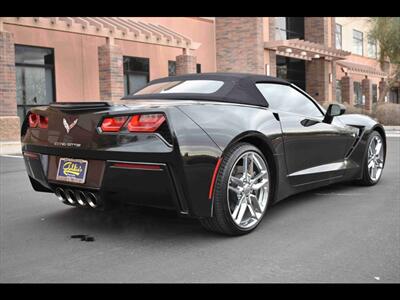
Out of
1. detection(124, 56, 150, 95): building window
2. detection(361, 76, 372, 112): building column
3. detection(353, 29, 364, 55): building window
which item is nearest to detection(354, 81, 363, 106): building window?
detection(361, 76, 372, 112): building column

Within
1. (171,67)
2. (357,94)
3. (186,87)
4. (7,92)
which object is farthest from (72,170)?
(357,94)

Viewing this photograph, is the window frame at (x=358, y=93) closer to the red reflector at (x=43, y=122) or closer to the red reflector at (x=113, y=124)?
the red reflector at (x=43, y=122)

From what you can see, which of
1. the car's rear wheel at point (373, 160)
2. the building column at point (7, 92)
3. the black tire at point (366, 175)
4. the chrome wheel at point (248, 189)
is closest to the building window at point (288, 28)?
the building column at point (7, 92)

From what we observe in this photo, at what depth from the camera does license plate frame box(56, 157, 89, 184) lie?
145 inches

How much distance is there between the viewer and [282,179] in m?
4.36

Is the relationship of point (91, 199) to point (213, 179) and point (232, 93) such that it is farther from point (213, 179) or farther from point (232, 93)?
point (232, 93)

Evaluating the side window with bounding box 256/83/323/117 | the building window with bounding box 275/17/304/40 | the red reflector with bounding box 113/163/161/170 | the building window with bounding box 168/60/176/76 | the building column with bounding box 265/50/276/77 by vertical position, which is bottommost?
the red reflector with bounding box 113/163/161/170

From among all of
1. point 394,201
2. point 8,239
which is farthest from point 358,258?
point 8,239

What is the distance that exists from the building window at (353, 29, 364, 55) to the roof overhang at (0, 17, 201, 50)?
19861 mm

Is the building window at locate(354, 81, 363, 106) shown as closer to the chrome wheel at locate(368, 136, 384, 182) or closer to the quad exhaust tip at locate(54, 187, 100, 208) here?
the chrome wheel at locate(368, 136, 384, 182)

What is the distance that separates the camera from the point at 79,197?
3795 mm

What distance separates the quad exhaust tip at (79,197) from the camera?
3691 millimetres

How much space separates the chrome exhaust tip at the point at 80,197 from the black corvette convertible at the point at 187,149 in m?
0.01

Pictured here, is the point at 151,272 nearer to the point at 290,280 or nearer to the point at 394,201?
the point at 290,280
